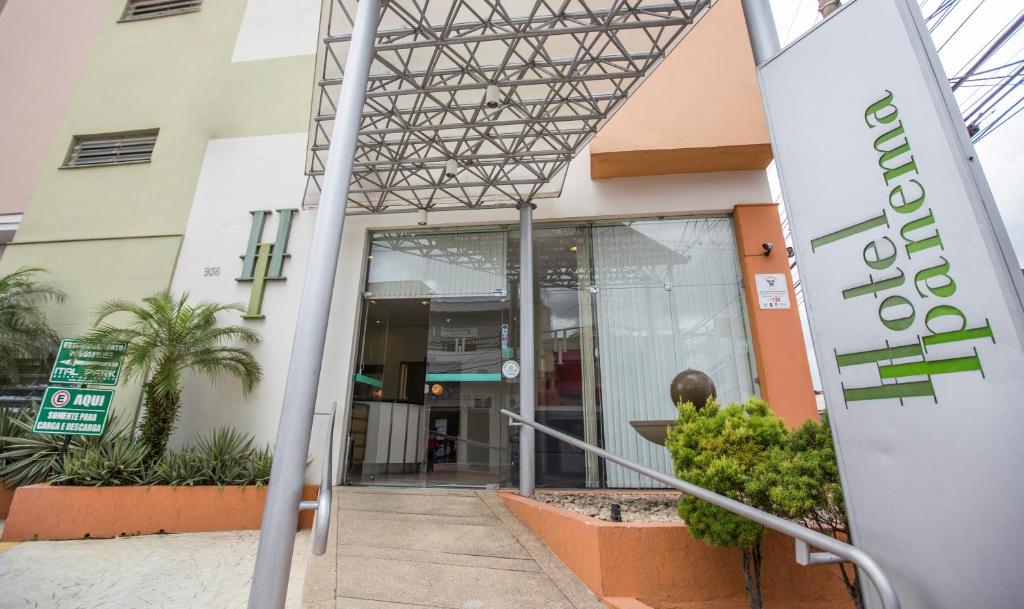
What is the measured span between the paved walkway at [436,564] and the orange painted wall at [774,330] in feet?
11.3

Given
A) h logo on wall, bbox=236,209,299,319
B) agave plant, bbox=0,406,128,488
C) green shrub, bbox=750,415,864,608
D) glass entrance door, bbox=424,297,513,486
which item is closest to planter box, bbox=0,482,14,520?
agave plant, bbox=0,406,128,488

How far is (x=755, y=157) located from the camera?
560 centimetres

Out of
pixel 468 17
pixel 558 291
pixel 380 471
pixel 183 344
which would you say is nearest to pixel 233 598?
pixel 380 471

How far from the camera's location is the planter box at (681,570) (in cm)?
252

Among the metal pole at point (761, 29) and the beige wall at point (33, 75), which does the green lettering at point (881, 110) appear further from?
the beige wall at point (33, 75)

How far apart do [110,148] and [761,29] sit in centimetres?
1011

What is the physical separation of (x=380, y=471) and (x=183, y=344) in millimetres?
2929

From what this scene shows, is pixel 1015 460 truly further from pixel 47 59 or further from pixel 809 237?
pixel 47 59

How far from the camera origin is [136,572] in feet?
11.3

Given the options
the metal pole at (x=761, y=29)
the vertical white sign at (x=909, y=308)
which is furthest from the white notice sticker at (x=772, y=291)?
the vertical white sign at (x=909, y=308)

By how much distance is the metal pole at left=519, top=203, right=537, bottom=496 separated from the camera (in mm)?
4590

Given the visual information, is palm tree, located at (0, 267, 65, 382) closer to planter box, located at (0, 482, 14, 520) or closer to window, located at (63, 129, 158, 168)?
planter box, located at (0, 482, 14, 520)

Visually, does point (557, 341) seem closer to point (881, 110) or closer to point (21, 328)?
point (881, 110)

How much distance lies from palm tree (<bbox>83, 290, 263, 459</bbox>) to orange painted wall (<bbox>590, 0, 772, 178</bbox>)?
17.5ft
